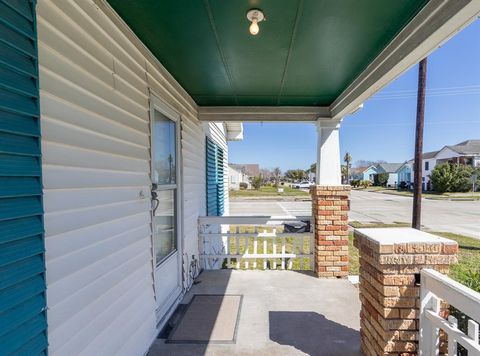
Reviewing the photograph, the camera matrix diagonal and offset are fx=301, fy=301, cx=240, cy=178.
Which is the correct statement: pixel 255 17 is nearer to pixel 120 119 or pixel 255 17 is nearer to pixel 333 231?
pixel 120 119

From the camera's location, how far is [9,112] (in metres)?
1.13

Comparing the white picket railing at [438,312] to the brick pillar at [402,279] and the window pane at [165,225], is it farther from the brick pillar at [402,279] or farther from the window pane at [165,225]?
the window pane at [165,225]

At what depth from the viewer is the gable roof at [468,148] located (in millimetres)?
37475

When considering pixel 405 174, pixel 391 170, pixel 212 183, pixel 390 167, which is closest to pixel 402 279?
pixel 212 183

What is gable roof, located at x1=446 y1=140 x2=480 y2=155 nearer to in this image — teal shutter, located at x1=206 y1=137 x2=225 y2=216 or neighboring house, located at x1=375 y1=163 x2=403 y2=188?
neighboring house, located at x1=375 y1=163 x2=403 y2=188

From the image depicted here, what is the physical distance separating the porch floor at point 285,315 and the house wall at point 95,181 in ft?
2.74

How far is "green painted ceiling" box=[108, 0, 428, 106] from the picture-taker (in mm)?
1924

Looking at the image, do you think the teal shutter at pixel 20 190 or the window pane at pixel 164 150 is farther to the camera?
the window pane at pixel 164 150

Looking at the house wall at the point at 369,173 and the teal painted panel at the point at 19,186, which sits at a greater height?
the teal painted panel at the point at 19,186

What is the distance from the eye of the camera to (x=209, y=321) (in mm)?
3105

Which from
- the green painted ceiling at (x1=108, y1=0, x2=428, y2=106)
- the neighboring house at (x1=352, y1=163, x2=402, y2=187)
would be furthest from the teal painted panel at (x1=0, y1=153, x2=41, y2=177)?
the neighboring house at (x1=352, y1=163, x2=402, y2=187)

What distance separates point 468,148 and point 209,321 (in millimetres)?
46076

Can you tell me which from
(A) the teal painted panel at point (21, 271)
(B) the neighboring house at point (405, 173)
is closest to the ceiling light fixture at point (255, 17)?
(A) the teal painted panel at point (21, 271)

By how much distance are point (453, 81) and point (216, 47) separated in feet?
56.2
